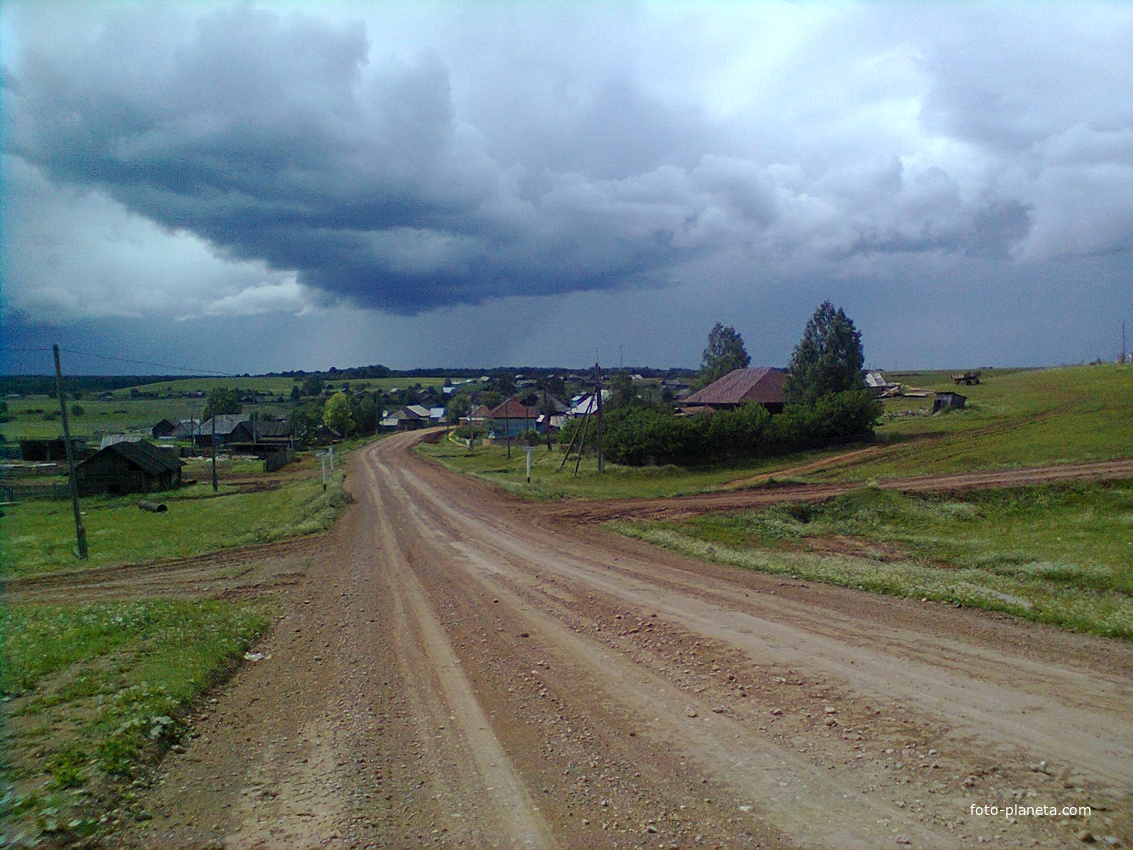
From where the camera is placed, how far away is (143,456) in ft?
167

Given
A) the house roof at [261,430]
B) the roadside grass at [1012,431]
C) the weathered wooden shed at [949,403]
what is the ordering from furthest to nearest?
the house roof at [261,430] → the weathered wooden shed at [949,403] → the roadside grass at [1012,431]

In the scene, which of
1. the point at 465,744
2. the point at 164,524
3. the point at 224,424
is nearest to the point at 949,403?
the point at 164,524

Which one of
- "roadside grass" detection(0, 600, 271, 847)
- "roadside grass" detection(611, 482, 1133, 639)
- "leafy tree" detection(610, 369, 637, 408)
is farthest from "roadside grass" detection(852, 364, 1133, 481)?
"roadside grass" detection(0, 600, 271, 847)

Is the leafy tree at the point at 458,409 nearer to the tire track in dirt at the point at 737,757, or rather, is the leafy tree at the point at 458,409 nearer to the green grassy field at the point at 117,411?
the green grassy field at the point at 117,411

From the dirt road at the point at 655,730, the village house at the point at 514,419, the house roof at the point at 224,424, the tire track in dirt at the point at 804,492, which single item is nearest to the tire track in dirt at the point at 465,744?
the dirt road at the point at 655,730

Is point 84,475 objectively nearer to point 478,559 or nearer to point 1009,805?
point 478,559

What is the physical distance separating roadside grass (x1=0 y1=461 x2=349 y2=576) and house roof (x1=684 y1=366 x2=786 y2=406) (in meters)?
35.6

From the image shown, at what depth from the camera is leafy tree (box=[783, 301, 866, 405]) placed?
52.3 m

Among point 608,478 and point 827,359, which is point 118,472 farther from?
point 827,359

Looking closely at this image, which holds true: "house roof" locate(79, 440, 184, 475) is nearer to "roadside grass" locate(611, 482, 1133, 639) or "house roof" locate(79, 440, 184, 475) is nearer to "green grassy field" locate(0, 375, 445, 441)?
"green grassy field" locate(0, 375, 445, 441)

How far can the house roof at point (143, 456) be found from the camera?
50.2 meters

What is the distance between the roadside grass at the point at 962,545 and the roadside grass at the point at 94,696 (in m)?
11.3

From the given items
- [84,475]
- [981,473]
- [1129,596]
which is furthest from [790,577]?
[84,475]

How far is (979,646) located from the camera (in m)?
9.16
